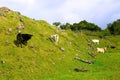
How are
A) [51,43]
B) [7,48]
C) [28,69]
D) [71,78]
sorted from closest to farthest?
[71,78], [28,69], [7,48], [51,43]

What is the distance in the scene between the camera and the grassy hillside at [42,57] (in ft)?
145

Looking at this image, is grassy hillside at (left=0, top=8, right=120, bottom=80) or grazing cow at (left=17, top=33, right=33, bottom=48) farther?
grazing cow at (left=17, top=33, right=33, bottom=48)

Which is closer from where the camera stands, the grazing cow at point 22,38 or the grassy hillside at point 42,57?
the grassy hillside at point 42,57

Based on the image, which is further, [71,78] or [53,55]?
[53,55]

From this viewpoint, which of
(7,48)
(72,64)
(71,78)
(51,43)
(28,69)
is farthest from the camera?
(51,43)

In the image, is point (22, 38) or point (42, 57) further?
point (22, 38)

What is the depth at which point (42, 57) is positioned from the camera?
50.9 m

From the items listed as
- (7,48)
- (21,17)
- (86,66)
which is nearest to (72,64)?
(86,66)

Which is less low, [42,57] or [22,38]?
[22,38]

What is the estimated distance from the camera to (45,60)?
5038 centimetres

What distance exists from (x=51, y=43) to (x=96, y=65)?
980cm

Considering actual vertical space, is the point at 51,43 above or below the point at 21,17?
below

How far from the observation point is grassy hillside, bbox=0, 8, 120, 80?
44125mm

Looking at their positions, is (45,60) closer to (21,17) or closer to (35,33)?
(35,33)
